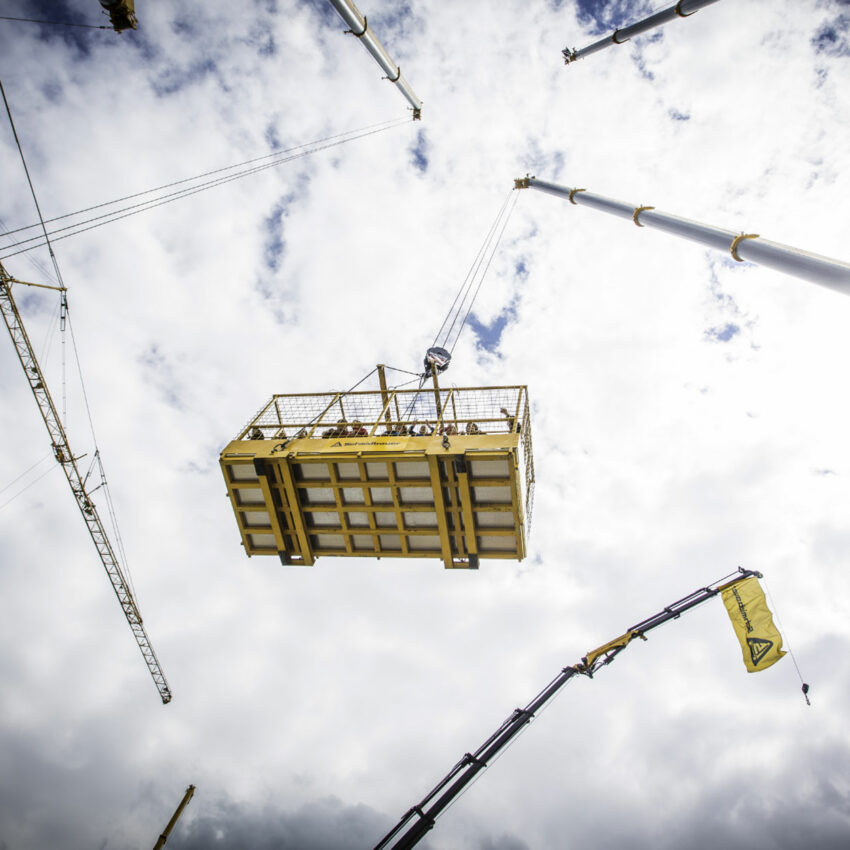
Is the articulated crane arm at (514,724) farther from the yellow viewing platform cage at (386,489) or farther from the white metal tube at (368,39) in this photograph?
the white metal tube at (368,39)

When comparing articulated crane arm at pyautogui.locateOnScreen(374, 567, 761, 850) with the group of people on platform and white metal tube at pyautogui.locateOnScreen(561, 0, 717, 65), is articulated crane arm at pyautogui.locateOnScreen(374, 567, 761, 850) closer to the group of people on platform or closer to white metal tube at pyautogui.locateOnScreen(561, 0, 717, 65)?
the group of people on platform

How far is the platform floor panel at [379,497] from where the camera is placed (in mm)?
9664

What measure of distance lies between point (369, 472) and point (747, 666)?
443 inches

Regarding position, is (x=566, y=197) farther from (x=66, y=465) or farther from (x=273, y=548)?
(x=66, y=465)

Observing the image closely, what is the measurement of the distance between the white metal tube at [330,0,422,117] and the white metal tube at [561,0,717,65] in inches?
363

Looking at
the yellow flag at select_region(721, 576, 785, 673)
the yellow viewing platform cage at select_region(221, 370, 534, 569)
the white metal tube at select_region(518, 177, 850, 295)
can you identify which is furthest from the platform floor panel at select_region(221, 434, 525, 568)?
the yellow flag at select_region(721, 576, 785, 673)

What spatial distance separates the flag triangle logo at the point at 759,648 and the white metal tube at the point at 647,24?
57.1 ft

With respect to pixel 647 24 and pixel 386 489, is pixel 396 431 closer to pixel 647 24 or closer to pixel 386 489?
pixel 386 489

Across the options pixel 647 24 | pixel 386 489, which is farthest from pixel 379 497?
pixel 647 24

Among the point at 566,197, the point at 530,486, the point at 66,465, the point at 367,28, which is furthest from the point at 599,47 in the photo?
the point at 66,465

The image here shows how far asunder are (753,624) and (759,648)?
2.13 ft

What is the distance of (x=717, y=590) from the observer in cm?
1391

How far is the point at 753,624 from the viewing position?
11.4 metres

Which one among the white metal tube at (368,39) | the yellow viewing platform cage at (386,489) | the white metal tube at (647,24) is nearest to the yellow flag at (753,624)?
the yellow viewing platform cage at (386,489)
